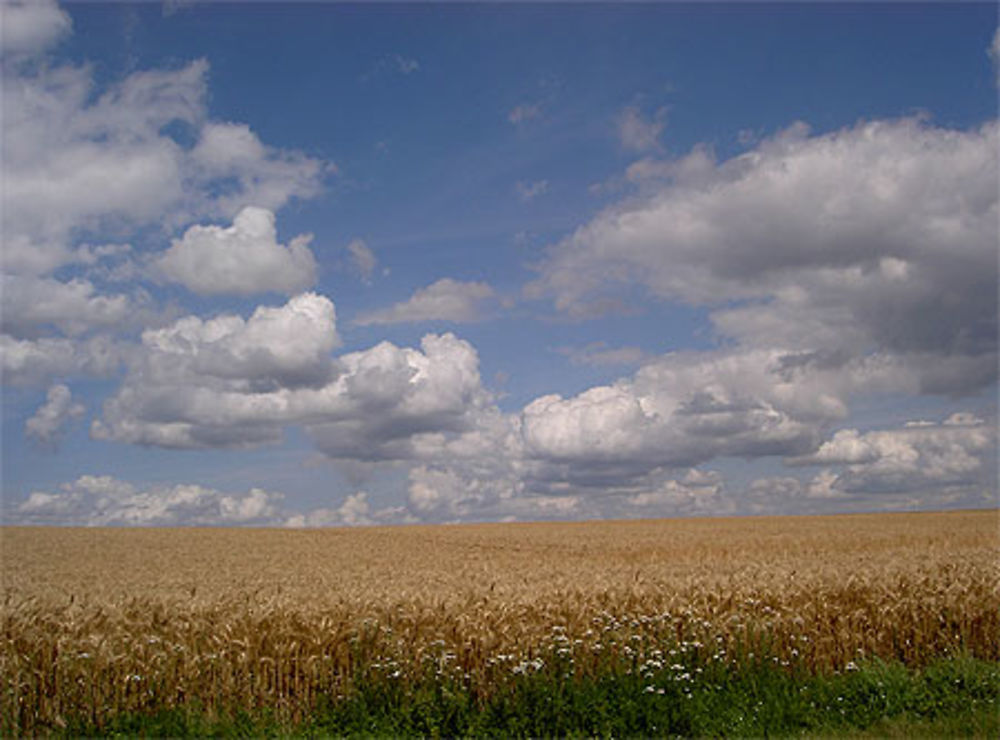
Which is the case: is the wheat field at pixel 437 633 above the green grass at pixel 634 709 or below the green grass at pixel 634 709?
above

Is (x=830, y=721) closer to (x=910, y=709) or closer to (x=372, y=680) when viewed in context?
(x=910, y=709)

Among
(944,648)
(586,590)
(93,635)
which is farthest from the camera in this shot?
(586,590)

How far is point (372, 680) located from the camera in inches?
440

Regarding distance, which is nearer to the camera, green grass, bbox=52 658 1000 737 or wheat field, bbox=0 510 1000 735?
green grass, bbox=52 658 1000 737

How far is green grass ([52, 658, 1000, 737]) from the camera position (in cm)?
988

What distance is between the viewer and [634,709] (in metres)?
10.3

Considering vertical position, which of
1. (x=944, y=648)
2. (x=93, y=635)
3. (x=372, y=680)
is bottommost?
(x=944, y=648)

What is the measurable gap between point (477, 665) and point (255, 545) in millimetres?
33594

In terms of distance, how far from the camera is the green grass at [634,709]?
389 inches

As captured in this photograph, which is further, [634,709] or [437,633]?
[437,633]

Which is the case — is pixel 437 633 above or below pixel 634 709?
above

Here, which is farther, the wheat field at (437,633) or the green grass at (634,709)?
the wheat field at (437,633)

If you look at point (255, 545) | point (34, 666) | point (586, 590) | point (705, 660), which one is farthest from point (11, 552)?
point (705, 660)

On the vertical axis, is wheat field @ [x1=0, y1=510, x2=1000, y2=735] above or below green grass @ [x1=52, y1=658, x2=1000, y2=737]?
above
